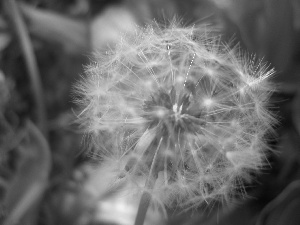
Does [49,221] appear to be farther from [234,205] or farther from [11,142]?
[234,205]

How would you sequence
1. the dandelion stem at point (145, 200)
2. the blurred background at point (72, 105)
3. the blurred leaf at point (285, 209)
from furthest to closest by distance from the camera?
the blurred background at point (72, 105) < the blurred leaf at point (285, 209) < the dandelion stem at point (145, 200)

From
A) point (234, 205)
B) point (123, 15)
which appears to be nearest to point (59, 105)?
A: point (123, 15)

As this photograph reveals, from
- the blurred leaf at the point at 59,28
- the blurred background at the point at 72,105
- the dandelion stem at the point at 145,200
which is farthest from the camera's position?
the blurred leaf at the point at 59,28

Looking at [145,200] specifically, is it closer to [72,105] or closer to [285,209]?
[285,209]

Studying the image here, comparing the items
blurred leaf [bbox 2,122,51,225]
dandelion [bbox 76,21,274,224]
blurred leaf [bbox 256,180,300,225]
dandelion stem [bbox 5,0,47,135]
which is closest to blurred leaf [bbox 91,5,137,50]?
dandelion stem [bbox 5,0,47,135]

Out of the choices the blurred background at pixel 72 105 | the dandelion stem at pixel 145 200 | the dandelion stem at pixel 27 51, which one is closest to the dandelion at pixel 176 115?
the dandelion stem at pixel 145 200

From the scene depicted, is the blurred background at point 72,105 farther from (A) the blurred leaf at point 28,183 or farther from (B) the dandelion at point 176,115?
(B) the dandelion at point 176,115

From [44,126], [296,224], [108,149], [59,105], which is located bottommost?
[296,224]
